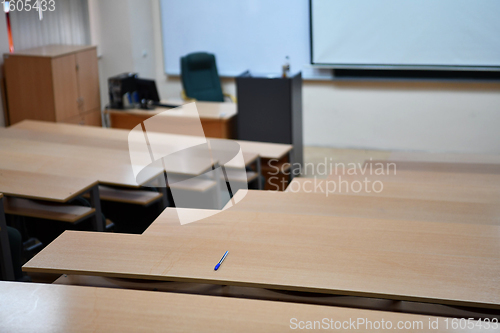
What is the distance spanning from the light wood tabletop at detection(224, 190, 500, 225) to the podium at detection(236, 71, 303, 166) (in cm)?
235

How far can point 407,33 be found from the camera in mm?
6102

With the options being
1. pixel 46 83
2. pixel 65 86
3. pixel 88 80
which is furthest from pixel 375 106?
pixel 46 83

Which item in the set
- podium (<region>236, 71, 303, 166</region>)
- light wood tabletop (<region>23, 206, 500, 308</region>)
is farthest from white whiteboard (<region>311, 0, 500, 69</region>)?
light wood tabletop (<region>23, 206, 500, 308</region>)

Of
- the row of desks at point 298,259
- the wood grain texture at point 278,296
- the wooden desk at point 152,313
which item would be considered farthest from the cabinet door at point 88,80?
the wooden desk at point 152,313

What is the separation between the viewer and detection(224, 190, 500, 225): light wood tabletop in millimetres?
2541

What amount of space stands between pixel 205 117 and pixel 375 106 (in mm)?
2280

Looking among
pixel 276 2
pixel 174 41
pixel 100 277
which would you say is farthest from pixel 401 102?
pixel 100 277

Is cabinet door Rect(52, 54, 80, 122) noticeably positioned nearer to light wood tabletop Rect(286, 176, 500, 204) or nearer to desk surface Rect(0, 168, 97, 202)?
desk surface Rect(0, 168, 97, 202)

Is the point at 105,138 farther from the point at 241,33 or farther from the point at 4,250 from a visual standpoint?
the point at 241,33

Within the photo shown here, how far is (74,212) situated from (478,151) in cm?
471

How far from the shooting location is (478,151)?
6156 millimetres

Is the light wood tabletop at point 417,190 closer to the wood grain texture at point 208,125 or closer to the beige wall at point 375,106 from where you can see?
the wood grain texture at point 208,125

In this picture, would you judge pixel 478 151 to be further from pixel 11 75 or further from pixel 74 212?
pixel 11 75

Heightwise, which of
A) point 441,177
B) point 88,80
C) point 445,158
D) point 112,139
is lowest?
point 445,158
